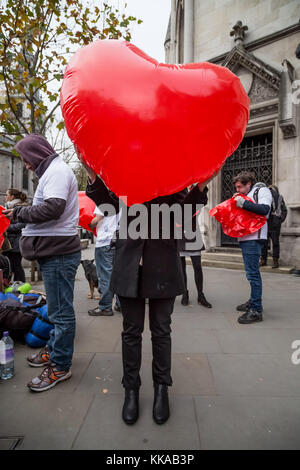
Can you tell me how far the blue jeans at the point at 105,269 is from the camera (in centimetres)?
431

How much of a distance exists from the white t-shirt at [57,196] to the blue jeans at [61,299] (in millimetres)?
218

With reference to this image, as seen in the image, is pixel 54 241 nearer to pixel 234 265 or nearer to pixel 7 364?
pixel 7 364

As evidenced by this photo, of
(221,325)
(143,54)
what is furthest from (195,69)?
(221,325)

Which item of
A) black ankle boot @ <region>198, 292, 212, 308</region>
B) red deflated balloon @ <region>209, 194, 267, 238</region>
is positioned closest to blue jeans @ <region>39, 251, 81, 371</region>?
red deflated balloon @ <region>209, 194, 267, 238</region>

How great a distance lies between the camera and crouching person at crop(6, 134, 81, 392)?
2.34 meters

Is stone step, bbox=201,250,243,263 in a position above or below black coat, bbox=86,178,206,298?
below

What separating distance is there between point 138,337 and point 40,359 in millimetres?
1289

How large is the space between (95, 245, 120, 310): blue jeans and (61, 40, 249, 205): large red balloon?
2.56m

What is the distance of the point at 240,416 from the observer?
206cm

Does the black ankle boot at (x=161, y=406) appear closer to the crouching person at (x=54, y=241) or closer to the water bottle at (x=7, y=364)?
the crouching person at (x=54, y=241)

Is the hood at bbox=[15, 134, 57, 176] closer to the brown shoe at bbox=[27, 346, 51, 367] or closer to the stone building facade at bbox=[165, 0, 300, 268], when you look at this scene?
the brown shoe at bbox=[27, 346, 51, 367]

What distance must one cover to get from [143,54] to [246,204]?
2.47 metres
